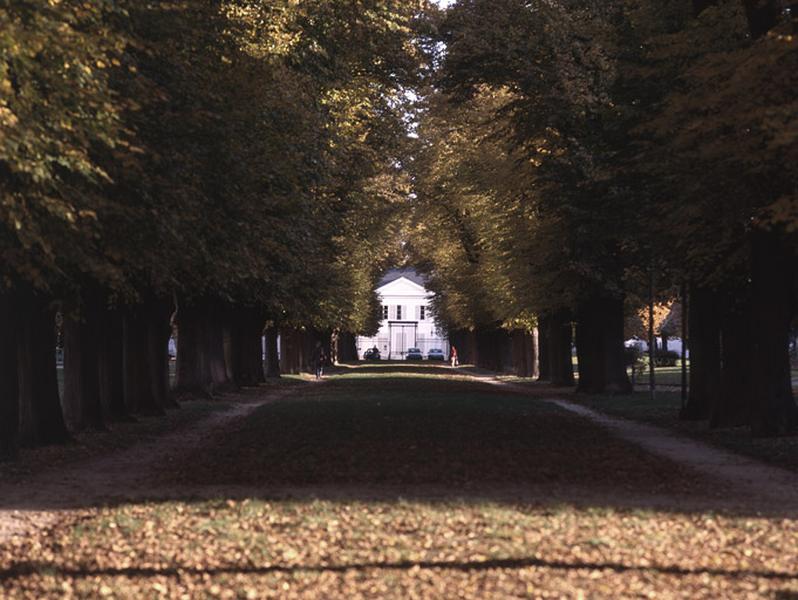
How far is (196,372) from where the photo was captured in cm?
4441

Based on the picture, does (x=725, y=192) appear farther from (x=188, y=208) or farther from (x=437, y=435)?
(x=188, y=208)

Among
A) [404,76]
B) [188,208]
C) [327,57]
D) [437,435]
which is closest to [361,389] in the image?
[404,76]

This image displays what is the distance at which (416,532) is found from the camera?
1298 centimetres

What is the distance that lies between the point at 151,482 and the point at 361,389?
33447 mm

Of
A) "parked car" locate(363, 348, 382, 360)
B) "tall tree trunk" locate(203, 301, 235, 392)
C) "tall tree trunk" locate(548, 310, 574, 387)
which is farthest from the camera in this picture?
"parked car" locate(363, 348, 382, 360)

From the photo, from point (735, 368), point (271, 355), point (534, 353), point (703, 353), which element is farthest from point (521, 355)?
point (735, 368)

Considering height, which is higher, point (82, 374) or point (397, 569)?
point (82, 374)

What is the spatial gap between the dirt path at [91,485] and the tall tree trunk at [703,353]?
436 inches

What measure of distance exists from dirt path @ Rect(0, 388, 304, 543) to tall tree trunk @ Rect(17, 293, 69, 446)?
137 cm

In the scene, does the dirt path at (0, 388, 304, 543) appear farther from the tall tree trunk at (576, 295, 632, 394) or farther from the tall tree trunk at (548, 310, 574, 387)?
the tall tree trunk at (548, 310, 574, 387)

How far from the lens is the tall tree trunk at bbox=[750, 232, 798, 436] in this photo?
26.3m

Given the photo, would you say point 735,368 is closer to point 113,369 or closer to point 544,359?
point 113,369

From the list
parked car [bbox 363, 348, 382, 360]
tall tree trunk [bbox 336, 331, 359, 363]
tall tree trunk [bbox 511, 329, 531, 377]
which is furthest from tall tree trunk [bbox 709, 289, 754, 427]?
parked car [bbox 363, 348, 382, 360]

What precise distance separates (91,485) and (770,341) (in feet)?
42.6
